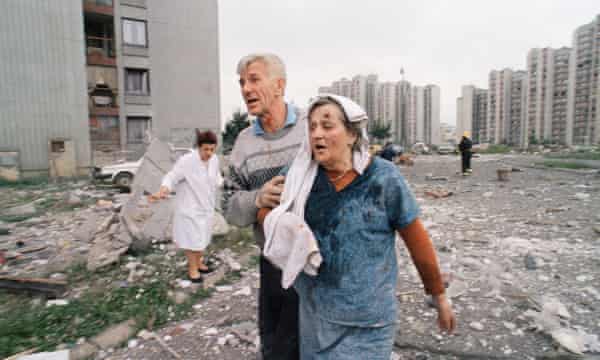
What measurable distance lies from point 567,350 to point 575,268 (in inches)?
82.8

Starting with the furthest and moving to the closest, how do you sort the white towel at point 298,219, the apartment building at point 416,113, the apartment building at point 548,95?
1. the apartment building at point 416,113
2. the apartment building at point 548,95
3. the white towel at point 298,219

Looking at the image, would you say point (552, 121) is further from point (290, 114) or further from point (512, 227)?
point (290, 114)

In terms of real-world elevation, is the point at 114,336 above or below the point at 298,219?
below

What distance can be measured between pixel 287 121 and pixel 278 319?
1108 millimetres

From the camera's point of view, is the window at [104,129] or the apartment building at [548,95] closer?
the window at [104,129]

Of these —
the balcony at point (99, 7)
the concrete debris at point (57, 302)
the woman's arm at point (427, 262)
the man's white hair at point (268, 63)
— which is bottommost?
Answer: the concrete debris at point (57, 302)

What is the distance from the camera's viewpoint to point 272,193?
1.55 m

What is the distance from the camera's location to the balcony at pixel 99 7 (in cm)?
2030

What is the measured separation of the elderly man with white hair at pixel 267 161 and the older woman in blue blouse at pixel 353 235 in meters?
0.39

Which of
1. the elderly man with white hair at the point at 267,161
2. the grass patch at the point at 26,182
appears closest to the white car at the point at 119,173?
the grass patch at the point at 26,182

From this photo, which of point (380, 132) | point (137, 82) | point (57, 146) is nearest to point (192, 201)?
point (57, 146)

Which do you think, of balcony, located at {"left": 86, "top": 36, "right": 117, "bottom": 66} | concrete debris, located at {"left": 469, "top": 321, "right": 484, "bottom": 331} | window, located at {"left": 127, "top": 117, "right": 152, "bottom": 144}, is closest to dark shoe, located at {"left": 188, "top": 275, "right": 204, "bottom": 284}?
concrete debris, located at {"left": 469, "top": 321, "right": 484, "bottom": 331}

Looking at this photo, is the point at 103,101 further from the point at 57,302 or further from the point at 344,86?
the point at 344,86

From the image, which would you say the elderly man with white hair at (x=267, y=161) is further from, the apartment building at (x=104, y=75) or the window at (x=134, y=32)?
the window at (x=134, y=32)
